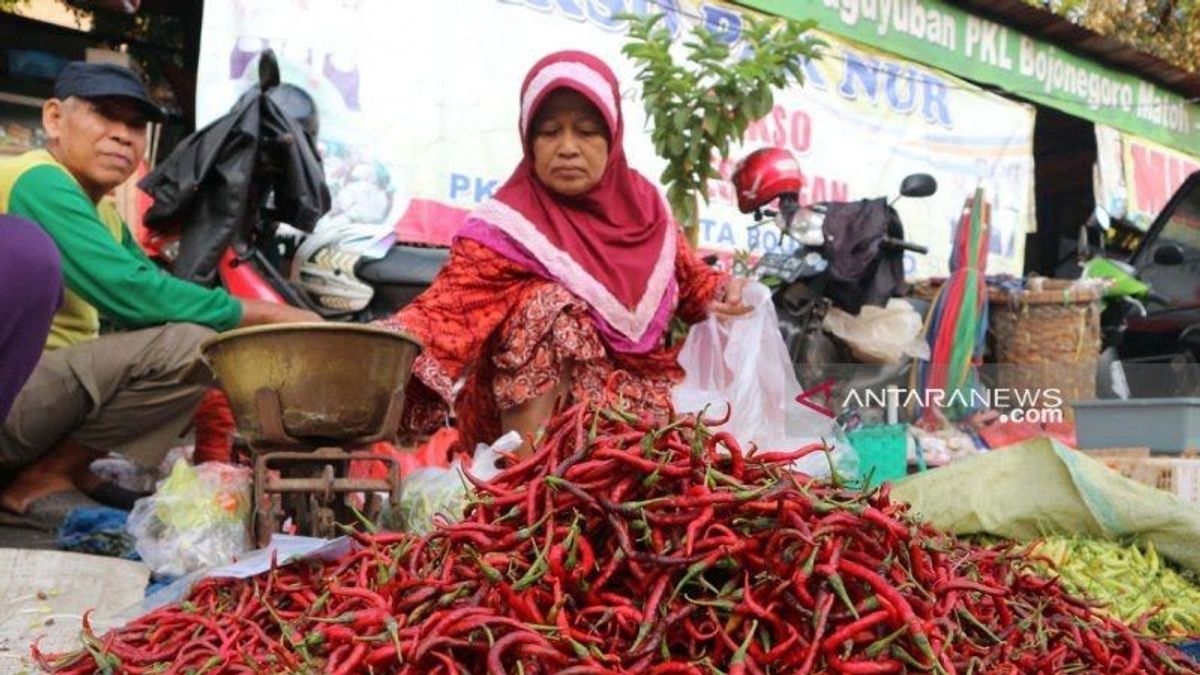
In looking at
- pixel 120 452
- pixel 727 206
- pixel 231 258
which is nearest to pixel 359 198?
pixel 231 258

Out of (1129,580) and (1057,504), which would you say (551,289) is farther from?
(1129,580)

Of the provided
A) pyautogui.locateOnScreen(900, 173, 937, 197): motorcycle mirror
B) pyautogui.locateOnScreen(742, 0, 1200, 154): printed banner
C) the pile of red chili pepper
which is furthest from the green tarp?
pyautogui.locateOnScreen(742, 0, 1200, 154): printed banner

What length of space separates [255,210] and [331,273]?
524 mm

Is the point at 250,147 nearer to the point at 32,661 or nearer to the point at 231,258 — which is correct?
the point at 231,258

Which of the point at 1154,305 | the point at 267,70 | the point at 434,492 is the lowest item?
the point at 434,492

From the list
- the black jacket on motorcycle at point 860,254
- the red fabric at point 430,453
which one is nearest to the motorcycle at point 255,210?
the red fabric at point 430,453

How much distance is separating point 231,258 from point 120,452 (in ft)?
3.21

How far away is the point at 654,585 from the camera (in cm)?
184

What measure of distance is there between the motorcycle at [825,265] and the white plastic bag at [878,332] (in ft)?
0.16

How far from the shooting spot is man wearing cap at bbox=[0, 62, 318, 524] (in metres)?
3.99

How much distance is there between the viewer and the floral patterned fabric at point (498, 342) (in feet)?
12.4

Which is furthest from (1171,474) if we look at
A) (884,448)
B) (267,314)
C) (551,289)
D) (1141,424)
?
(267,314)

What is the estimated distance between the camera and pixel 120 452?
166 inches

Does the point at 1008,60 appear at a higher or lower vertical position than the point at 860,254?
higher
